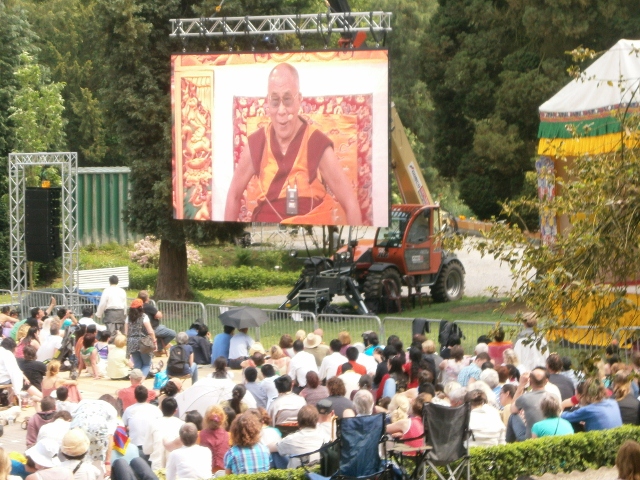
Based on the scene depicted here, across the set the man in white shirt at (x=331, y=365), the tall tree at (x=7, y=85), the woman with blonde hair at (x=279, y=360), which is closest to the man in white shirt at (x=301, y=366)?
the man in white shirt at (x=331, y=365)

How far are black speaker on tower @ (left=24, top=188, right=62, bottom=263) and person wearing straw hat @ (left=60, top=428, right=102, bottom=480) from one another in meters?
14.4

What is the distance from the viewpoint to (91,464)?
8.48 m

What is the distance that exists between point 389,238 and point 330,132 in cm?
472

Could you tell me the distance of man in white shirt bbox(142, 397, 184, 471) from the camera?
31.1 ft

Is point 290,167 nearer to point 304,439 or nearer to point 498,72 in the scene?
point 498,72

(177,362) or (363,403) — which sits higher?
(363,403)

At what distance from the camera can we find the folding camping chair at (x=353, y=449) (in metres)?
8.86

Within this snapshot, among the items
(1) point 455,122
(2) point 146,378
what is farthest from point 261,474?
(1) point 455,122

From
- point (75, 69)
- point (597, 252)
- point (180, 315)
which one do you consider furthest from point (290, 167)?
point (75, 69)

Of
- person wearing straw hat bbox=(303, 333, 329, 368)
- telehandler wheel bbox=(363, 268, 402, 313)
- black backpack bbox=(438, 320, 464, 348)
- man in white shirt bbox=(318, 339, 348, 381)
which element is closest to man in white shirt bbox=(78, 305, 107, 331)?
person wearing straw hat bbox=(303, 333, 329, 368)

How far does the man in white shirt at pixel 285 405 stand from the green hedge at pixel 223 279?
21.0 metres

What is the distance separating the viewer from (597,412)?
9883 mm

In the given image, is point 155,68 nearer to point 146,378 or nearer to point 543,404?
point 146,378

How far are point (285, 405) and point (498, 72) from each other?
1832cm
